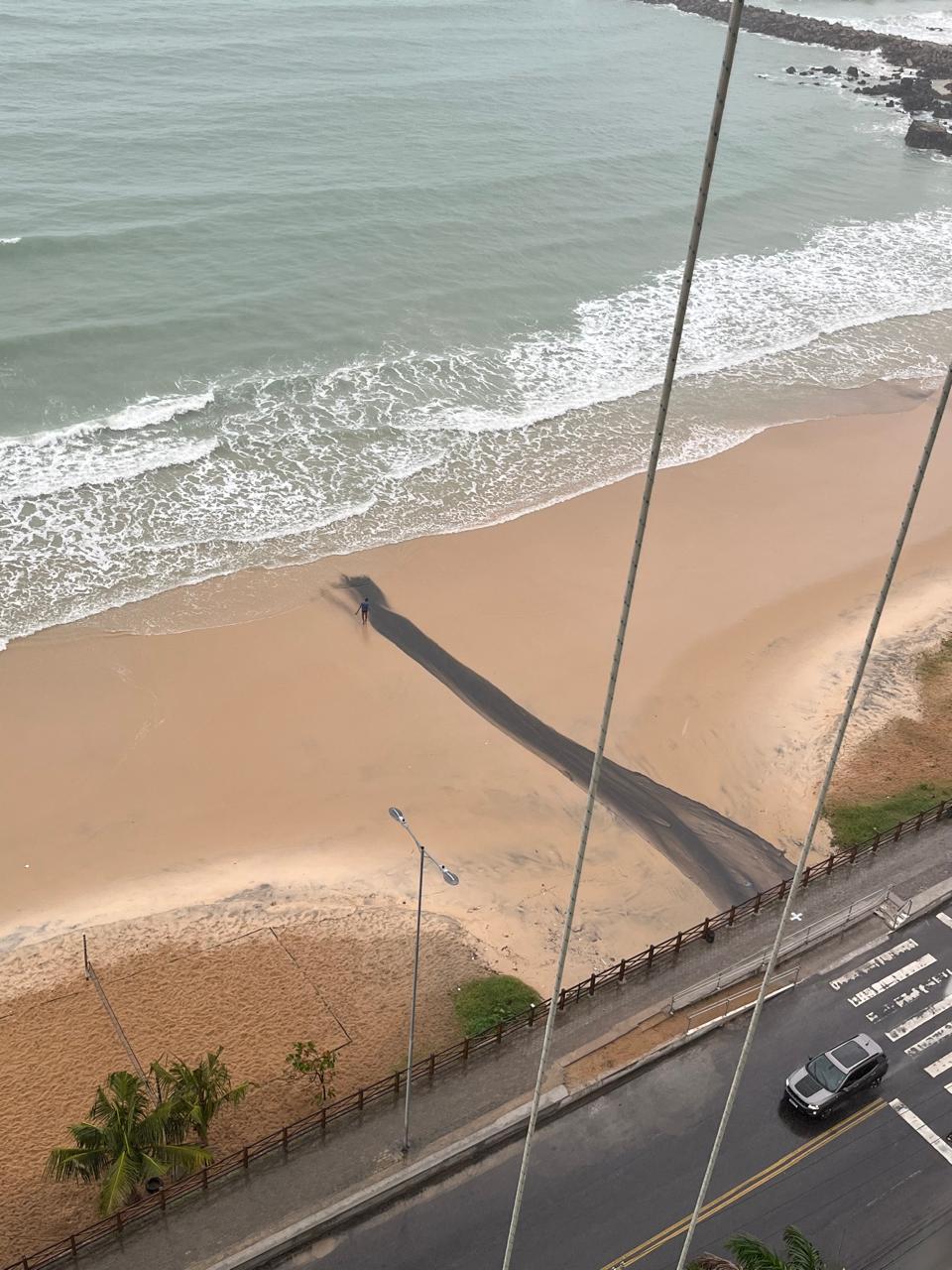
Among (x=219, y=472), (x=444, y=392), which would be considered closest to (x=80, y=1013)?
(x=219, y=472)

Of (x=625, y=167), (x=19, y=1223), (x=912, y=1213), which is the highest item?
(x=625, y=167)

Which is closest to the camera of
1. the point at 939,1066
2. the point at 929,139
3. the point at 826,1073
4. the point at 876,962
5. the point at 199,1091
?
the point at 199,1091

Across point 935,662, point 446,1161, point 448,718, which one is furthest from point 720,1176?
point 935,662

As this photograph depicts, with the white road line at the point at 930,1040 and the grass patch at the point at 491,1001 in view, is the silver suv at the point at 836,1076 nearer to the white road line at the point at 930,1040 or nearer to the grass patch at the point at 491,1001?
the white road line at the point at 930,1040

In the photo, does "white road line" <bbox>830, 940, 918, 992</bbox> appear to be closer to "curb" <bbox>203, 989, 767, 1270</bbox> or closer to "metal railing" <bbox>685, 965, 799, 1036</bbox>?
"metal railing" <bbox>685, 965, 799, 1036</bbox>

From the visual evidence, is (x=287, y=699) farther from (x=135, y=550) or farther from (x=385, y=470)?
(x=385, y=470)

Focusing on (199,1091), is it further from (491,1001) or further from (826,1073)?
(826,1073)
